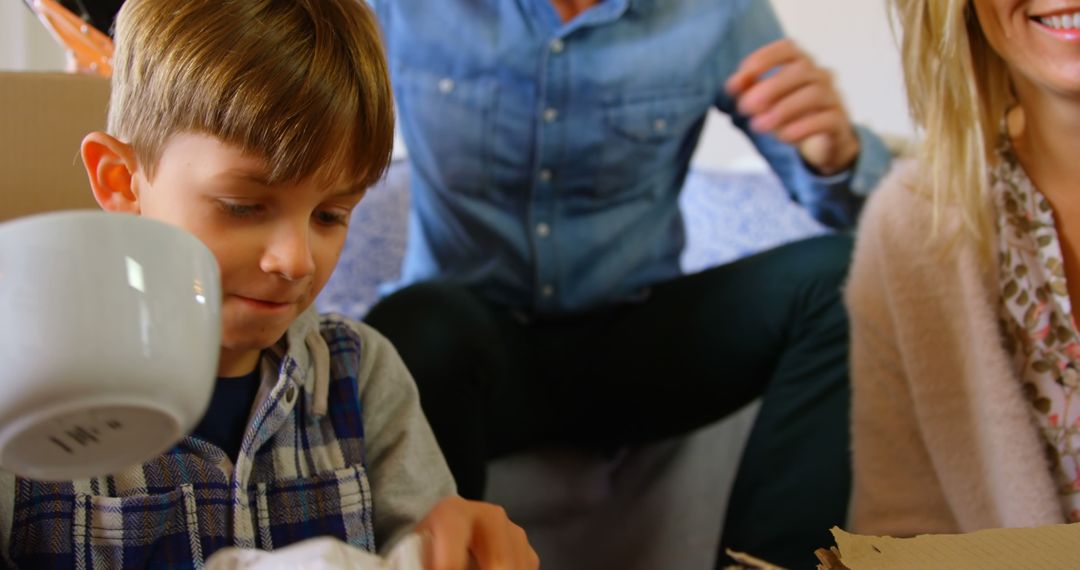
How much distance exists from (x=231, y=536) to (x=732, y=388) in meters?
0.66

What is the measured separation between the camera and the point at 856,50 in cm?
187

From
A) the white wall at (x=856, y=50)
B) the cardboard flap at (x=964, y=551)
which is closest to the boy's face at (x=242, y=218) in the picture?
the cardboard flap at (x=964, y=551)

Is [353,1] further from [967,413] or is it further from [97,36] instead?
[967,413]

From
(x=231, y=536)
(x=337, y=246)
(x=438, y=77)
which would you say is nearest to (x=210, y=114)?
(x=337, y=246)

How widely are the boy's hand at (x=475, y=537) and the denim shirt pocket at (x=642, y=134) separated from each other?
2.10ft

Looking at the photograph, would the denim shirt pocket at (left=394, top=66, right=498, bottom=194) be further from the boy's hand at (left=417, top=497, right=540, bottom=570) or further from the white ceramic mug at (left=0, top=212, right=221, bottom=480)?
the white ceramic mug at (left=0, top=212, right=221, bottom=480)

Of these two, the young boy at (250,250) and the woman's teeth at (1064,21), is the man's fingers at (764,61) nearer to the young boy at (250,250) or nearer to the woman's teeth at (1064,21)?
the woman's teeth at (1064,21)

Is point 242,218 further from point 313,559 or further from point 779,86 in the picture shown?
point 779,86

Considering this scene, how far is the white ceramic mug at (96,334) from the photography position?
344mm

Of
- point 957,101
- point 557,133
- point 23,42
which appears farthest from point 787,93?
point 23,42

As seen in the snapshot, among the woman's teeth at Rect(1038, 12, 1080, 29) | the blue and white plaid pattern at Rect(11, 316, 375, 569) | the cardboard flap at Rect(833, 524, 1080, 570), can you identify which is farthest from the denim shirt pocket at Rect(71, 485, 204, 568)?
the woman's teeth at Rect(1038, 12, 1080, 29)

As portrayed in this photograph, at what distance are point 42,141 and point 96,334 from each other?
390 millimetres

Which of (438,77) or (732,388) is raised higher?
(438,77)

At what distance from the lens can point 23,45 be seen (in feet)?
3.48
